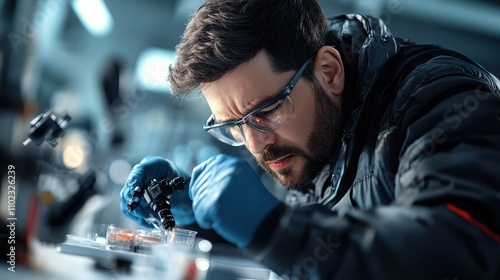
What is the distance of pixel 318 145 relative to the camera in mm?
1707

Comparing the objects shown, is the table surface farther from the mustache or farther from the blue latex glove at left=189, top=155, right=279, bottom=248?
the mustache

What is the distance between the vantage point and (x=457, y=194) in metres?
0.93

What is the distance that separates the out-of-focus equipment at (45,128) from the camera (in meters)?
1.56

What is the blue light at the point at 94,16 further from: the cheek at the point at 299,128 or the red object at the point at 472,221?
the red object at the point at 472,221

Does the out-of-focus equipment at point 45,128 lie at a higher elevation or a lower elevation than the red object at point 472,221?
higher

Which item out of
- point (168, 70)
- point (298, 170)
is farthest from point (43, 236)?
point (298, 170)

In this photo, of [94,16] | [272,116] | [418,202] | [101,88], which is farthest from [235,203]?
[94,16]

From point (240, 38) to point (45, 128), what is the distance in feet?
2.12

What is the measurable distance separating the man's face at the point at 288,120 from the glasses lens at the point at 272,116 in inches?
0.8

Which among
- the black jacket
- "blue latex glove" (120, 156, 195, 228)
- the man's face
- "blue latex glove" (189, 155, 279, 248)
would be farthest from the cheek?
"blue latex glove" (189, 155, 279, 248)

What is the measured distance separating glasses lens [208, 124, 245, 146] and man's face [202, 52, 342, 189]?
29 millimetres

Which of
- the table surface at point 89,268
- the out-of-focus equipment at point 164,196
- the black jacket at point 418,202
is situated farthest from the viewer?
the out-of-focus equipment at point 164,196

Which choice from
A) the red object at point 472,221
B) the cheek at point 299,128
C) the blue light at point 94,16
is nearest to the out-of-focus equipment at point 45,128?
the cheek at point 299,128

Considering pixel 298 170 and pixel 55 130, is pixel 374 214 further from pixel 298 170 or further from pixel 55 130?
pixel 55 130
